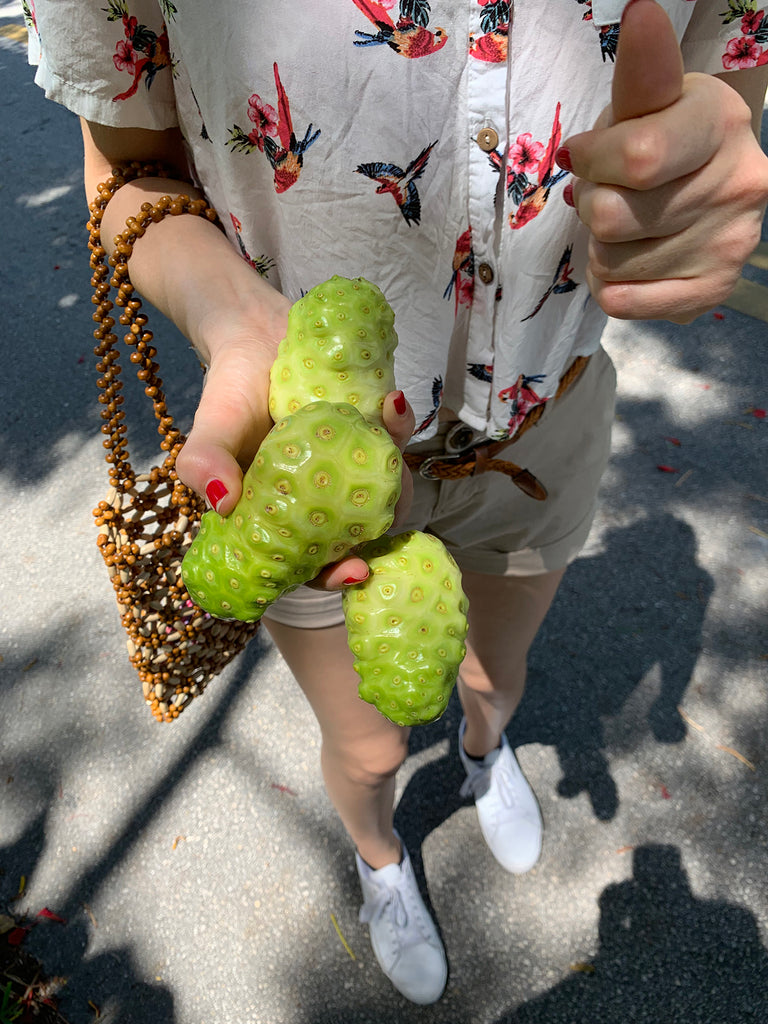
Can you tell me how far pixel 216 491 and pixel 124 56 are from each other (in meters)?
0.66

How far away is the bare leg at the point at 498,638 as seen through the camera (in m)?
1.77

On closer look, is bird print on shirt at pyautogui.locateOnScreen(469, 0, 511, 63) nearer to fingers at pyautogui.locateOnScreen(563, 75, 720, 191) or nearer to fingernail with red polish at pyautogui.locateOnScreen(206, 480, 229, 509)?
fingers at pyautogui.locateOnScreen(563, 75, 720, 191)

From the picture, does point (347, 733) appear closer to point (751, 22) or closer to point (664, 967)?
point (664, 967)

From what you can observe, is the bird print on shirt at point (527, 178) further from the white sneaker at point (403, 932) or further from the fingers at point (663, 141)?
the white sneaker at point (403, 932)

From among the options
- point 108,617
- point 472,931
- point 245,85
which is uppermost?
point 245,85

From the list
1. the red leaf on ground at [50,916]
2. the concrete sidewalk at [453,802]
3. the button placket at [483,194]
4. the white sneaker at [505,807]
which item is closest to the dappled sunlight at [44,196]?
the concrete sidewalk at [453,802]

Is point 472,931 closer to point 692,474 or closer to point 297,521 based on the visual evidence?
point 297,521

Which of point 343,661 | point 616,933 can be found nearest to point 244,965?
point 616,933

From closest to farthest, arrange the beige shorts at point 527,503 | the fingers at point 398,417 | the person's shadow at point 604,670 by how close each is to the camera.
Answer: the fingers at point 398,417 < the beige shorts at point 527,503 < the person's shadow at point 604,670

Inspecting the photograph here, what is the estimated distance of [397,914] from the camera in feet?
6.77

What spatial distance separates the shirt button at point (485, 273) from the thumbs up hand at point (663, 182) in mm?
171

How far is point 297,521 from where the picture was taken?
94 cm

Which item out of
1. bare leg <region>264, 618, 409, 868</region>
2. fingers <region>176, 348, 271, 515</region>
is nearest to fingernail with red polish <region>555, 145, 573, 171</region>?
fingers <region>176, 348, 271, 515</region>

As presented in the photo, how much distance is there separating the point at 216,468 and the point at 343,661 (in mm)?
639
